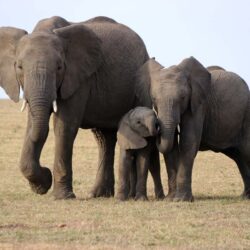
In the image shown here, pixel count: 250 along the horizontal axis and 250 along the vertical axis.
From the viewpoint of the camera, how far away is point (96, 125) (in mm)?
16250

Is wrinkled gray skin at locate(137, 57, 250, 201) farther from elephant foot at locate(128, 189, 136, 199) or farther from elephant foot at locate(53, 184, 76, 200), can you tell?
elephant foot at locate(53, 184, 76, 200)

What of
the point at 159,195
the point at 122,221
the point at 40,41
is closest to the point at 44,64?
the point at 40,41

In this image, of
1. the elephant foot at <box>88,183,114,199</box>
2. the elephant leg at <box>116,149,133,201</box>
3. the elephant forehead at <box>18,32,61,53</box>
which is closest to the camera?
the elephant forehead at <box>18,32,61,53</box>

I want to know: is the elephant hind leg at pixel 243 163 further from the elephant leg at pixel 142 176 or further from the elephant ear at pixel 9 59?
the elephant ear at pixel 9 59

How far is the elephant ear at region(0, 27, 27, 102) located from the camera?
48.6ft

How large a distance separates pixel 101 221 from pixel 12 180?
7.49 metres

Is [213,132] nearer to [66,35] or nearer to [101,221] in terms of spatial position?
[66,35]

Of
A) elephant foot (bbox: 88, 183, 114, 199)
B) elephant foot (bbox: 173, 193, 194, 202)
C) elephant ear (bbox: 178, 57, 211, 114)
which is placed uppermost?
elephant ear (bbox: 178, 57, 211, 114)

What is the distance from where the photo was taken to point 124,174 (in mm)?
14875

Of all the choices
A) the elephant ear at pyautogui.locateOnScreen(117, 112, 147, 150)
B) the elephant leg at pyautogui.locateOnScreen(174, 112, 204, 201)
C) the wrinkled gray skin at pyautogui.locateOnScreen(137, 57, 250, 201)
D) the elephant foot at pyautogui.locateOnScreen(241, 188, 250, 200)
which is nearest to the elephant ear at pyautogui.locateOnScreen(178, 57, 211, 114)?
the wrinkled gray skin at pyautogui.locateOnScreen(137, 57, 250, 201)

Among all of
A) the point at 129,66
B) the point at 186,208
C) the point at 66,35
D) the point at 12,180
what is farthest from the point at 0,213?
the point at 12,180

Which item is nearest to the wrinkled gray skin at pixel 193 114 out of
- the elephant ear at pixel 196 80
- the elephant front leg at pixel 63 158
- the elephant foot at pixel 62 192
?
the elephant ear at pixel 196 80

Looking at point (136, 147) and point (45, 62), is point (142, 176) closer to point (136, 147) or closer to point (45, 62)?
point (136, 147)

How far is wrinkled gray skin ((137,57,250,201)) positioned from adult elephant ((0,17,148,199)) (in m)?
0.72
